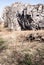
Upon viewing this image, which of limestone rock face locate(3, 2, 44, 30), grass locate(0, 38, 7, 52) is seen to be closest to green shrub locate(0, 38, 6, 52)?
grass locate(0, 38, 7, 52)

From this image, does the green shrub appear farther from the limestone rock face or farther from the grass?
the limestone rock face

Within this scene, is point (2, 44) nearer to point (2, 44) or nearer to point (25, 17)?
point (2, 44)

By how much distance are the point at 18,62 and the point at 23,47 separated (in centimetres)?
107

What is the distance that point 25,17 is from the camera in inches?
370

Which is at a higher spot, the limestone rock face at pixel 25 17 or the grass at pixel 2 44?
the limestone rock face at pixel 25 17

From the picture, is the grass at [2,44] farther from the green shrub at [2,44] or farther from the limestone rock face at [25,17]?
the limestone rock face at [25,17]

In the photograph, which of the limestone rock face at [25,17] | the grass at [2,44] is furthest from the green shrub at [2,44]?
the limestone rock face at [25,17]

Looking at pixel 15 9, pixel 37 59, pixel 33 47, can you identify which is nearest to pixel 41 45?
pixel 33 47

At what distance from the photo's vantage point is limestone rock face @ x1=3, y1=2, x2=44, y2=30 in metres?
9.08

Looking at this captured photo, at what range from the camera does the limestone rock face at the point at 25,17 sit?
29.8ft

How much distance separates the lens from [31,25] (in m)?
9.24

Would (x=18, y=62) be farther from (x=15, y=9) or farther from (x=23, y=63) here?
(x=15, y=9)

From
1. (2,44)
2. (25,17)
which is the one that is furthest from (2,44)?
(25,17)

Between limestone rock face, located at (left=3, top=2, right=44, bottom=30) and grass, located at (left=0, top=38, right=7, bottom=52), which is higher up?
limestone rock face, located at (left=3, top=2, right=44, bottom=30)
